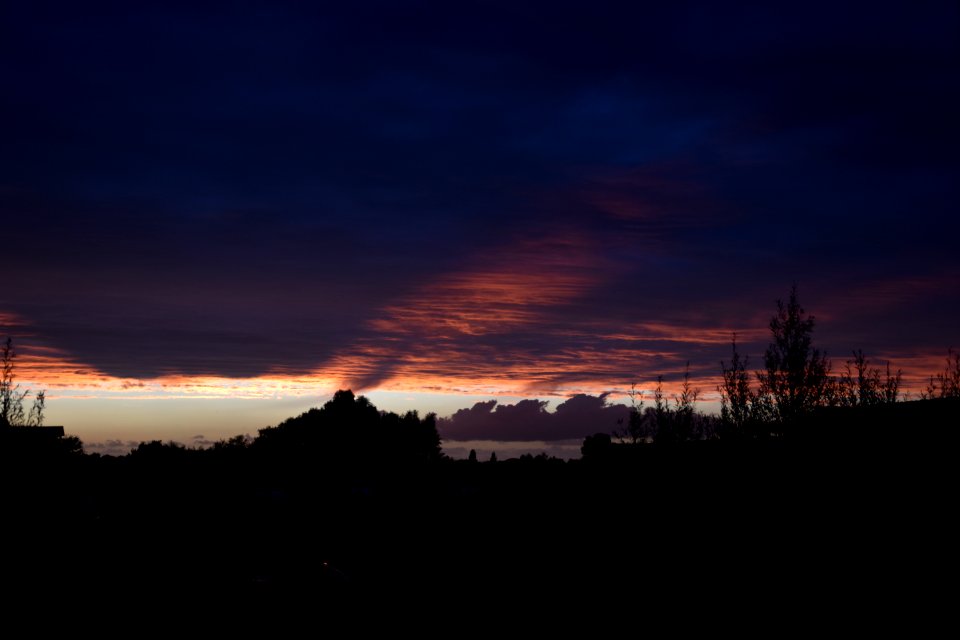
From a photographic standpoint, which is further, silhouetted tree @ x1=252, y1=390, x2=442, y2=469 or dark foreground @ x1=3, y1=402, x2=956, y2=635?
silhouetted tree @ x1=252, y1=390, x2=442, y2=469

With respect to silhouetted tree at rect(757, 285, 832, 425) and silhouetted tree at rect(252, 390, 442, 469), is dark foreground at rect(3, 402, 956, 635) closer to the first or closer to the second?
silhouetted tree at rect(757, 285, 832, 425)

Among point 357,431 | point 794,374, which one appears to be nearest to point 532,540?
point 794,374

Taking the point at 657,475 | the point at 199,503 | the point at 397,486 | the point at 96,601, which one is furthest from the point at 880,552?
the point at 199,503

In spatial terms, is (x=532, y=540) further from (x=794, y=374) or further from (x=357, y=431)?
(x=357, y=431)

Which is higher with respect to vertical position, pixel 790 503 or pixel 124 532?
pixel 790 503

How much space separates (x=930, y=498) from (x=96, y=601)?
1592 centimetres

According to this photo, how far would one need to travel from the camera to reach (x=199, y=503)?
26422 millimetres

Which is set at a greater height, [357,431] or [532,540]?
[357,431]

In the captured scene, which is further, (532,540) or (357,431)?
(357,431)

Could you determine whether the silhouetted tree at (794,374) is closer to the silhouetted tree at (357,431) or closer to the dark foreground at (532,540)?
the dark foreground at (532,540)

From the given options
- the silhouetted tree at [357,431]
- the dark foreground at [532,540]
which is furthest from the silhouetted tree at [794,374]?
the silhouetted tree at [357,431]

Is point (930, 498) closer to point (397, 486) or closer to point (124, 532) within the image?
point (397, 486)

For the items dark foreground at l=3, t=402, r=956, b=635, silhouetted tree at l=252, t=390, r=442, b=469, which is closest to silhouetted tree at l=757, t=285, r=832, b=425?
dark foreground at l=3, t=402, r=956, b=635

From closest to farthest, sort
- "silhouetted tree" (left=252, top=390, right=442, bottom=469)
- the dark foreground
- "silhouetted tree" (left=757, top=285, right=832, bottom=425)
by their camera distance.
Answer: the dark foreground → "silhouetted tree" (left=757, top=285, right=832, bottom=425) → "silhouetted tree" (left=252, top=390, right=442, bottom=469)
